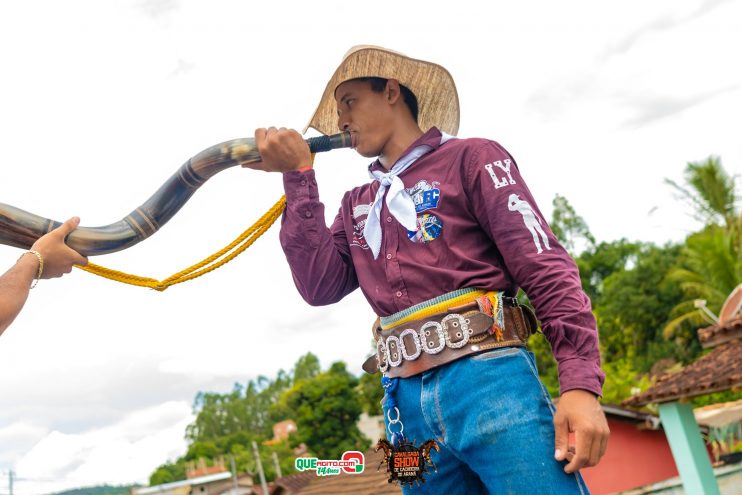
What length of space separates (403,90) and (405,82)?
0.15ft

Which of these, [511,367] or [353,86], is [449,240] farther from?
[353,86]

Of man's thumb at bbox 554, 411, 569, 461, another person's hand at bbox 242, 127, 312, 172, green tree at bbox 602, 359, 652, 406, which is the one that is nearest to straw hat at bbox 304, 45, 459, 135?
another person's hand at bbox 242, 127, 312, 172

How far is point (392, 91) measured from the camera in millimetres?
2609

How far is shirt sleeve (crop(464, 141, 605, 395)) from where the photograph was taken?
192 centimetres

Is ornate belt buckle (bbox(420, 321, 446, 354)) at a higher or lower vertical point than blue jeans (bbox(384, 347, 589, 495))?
higher

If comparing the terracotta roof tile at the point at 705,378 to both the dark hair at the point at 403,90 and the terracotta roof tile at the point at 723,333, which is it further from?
the dark hair at the point at 403,90

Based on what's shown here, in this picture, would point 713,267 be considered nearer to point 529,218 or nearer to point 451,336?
point 529,218

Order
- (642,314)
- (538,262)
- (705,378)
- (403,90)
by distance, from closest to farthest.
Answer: (538,262) → (403,90) → (705,378) → (642,314)

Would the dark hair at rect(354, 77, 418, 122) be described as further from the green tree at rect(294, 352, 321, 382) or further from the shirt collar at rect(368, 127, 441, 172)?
the green tree at rect(294, 352, 321, 382)

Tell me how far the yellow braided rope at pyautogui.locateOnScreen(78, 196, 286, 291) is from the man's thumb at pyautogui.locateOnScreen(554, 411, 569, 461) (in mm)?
1211

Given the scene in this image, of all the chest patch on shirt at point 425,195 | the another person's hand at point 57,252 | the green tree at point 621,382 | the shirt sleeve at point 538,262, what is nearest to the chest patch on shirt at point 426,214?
the chest patch on shirt at point 425,195

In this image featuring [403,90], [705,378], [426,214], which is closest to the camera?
[426,214]

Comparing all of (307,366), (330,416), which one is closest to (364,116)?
(330,416)

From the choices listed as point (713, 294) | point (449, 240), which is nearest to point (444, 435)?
point (449, 240)
